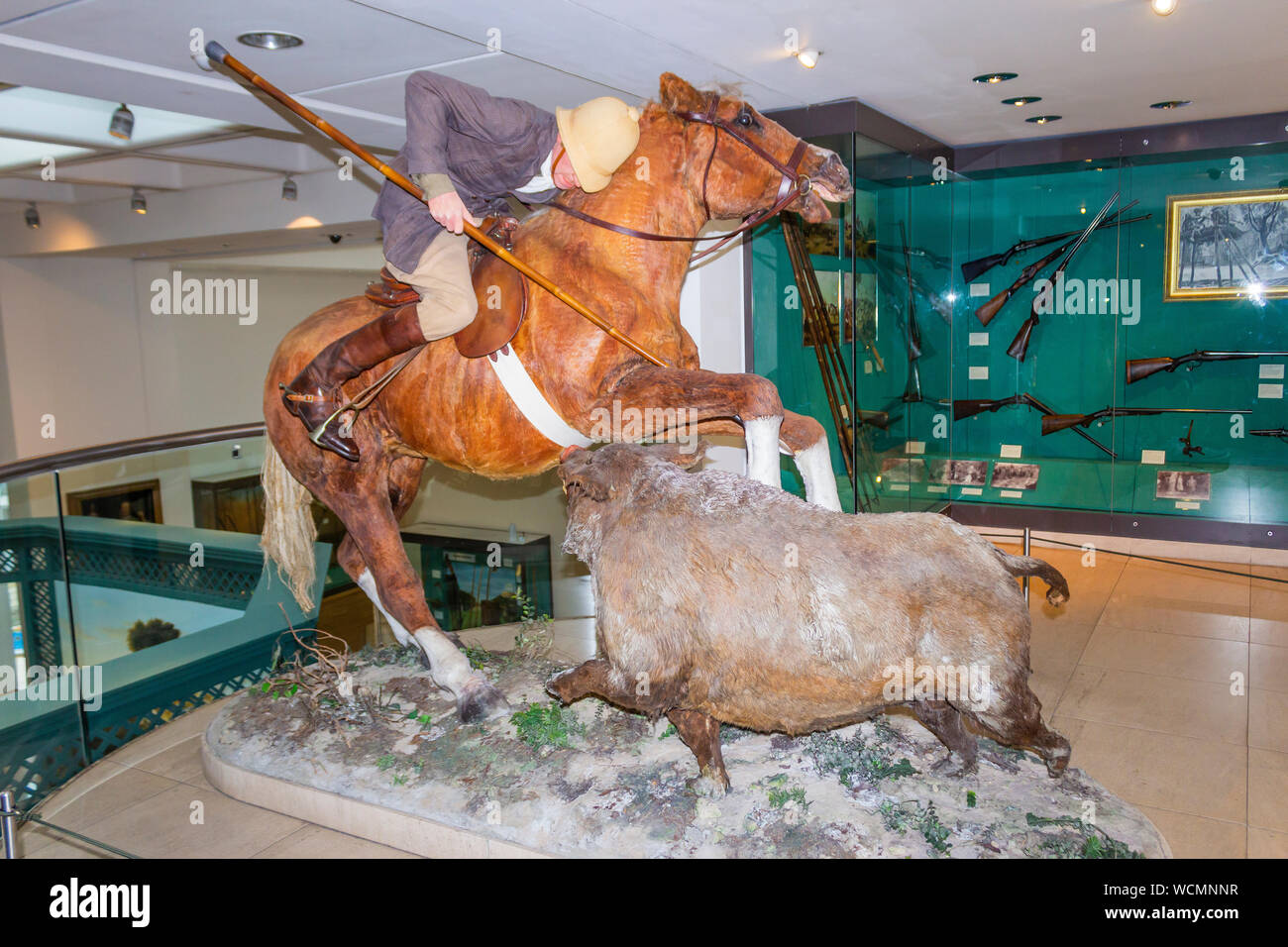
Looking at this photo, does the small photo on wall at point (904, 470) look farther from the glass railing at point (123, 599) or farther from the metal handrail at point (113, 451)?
the metal handrail at point (113, 451)

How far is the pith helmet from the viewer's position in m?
2.83

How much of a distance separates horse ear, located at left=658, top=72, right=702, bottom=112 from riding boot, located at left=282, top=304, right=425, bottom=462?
3.59ft

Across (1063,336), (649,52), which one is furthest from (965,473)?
(649,52)

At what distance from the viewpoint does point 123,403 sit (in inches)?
389

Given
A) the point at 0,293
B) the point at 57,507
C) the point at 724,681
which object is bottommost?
the point at 724,681

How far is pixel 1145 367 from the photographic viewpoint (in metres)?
6.52

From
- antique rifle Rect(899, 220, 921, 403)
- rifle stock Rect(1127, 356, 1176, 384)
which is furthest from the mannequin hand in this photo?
rifle stock Rect(1127, 356, 1176, 384)

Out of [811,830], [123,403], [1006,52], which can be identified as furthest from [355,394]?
[123,403]

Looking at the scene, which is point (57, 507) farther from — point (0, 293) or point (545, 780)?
point (0, 293)

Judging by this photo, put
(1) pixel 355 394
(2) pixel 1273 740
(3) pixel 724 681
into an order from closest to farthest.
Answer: (3) pixel 724 681 → (1) pixel 355 394 → (2) pixel 1273 740

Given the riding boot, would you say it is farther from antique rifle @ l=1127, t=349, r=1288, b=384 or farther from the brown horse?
antique rifle @ l=1127, t=349, r=1288, b=384

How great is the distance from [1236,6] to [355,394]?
3699 millimetres

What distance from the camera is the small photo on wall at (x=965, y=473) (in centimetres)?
726

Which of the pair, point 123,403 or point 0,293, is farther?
point 123,403
